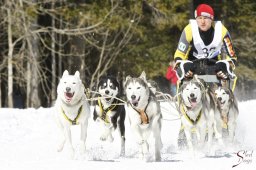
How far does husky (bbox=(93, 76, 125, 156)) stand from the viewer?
8.62 metres

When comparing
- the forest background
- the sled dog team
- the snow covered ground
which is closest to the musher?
the sled dog team

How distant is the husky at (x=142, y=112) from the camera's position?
7.08m

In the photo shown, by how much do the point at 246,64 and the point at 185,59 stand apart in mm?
19615

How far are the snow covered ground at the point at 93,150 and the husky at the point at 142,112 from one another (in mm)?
252

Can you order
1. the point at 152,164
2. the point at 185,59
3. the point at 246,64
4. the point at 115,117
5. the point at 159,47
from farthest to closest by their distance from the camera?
the point at 246,64
the point at 159,47
the point at 115,117
the point at 185,59
the point at 152,164

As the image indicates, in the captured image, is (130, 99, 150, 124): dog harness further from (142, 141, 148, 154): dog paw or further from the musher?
the musher

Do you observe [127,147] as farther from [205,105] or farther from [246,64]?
[246,64]

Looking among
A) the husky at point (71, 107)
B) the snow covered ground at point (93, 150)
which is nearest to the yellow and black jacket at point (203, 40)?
the snow covered ground at point (93, 150)

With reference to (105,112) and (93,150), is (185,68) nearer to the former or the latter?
(105,112)

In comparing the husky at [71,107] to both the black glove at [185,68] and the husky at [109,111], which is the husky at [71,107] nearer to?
the husky at [109,111]

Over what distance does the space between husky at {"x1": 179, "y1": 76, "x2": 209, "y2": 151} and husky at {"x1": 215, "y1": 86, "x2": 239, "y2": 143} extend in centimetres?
75

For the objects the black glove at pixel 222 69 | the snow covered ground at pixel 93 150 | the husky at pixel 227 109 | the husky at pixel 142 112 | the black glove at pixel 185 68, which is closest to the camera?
the snow covered ground at pixel 93 150

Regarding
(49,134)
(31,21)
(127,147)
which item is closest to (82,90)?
(127,147)

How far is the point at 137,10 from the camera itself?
73.2 ft
